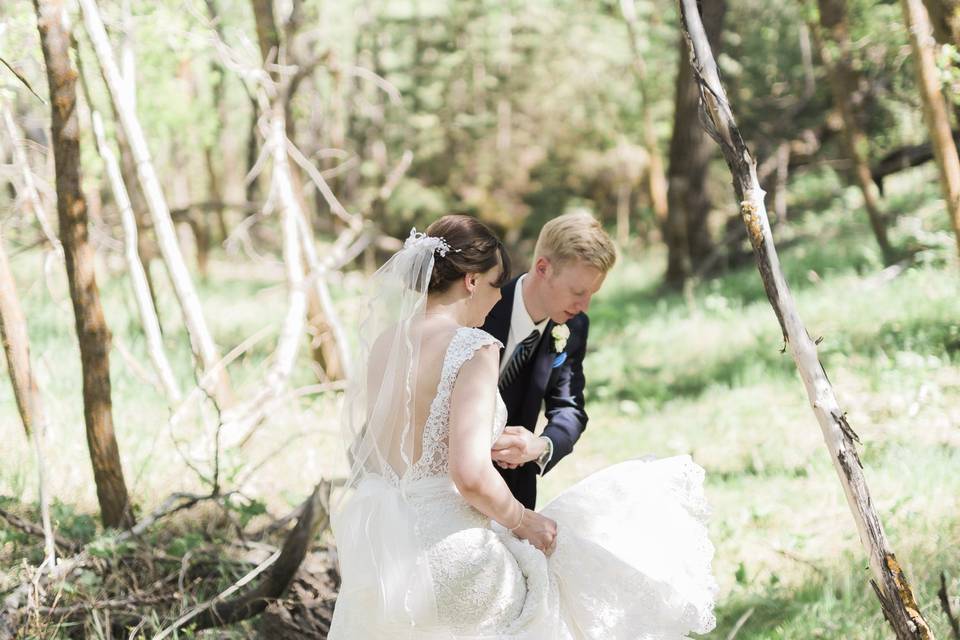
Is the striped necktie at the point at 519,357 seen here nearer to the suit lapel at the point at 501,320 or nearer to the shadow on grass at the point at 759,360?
the suit lapel at the point at 501,320

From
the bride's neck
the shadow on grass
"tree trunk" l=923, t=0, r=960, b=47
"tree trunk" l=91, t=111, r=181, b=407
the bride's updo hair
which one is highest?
"tree trunk" l=923, t=0, r=960, b=47

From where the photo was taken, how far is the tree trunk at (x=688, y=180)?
39.2 ft

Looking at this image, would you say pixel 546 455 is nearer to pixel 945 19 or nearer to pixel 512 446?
pixel 512 446

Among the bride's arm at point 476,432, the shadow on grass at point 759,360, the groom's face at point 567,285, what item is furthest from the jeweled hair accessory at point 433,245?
the shadow on grass at point 759,360

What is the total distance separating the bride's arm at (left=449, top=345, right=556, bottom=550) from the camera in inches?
100

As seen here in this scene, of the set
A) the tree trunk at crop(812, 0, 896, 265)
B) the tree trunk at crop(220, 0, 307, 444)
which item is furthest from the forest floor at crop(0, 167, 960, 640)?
the tree trunk at crop(812, 0, 896, 265)

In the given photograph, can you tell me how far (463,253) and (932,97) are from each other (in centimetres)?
327

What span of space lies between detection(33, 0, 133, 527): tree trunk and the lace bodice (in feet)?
6.95

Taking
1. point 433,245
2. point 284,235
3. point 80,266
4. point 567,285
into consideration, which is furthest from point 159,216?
point 433,245

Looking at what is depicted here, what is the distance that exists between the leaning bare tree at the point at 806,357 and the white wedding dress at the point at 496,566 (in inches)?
19.6

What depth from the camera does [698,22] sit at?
9.41 feet

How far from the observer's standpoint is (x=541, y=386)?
12.8 ft

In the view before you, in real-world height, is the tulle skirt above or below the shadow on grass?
above

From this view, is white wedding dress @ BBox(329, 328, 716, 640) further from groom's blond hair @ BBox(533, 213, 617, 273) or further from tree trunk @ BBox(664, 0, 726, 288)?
tree trunk @ BBox(664, 0, 726, 288)
